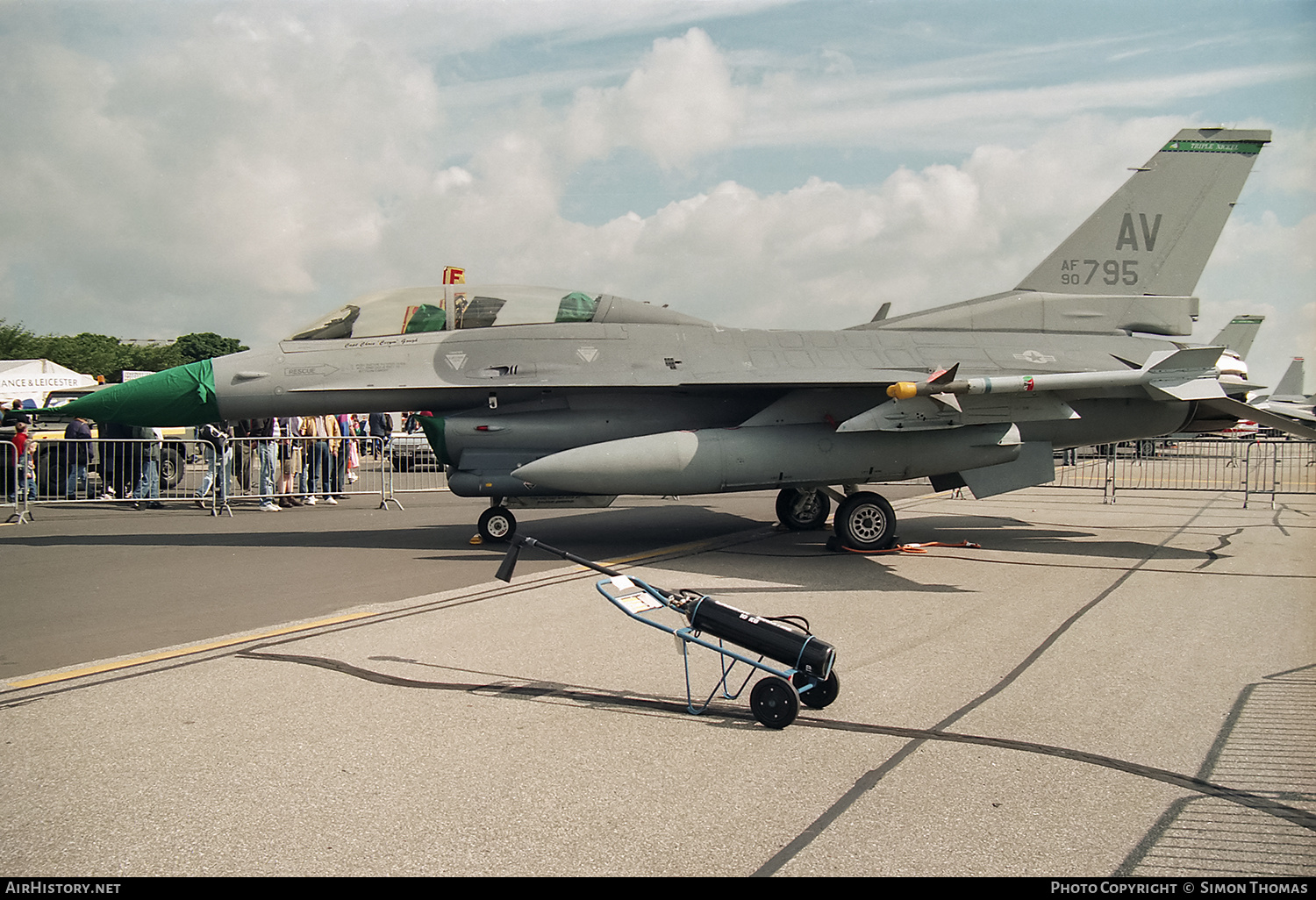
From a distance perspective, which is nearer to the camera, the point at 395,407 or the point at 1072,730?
the point at 1072,730

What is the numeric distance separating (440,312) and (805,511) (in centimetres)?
539

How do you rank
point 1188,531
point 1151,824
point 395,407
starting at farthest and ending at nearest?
point 1188,531 < point 395,407 < point 1151,824

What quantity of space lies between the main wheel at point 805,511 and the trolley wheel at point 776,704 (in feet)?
25.6

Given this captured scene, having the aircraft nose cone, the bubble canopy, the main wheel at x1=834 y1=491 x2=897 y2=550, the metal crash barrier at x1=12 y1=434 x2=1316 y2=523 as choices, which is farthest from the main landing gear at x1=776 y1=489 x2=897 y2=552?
the metal crash barrier at x1=12 y1=434 x2=1316 y2=523

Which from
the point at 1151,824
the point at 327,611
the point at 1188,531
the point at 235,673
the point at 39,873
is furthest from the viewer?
the point at 1188,531

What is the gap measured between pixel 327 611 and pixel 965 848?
5.10 meters

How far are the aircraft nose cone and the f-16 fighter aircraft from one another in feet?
0.07

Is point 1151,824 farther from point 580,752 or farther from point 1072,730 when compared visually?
point 580,752

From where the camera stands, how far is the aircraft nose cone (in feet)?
32.3

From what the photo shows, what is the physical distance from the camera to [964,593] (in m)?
7.33

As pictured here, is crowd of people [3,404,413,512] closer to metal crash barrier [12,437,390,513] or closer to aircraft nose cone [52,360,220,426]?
metal crash barrier [12,437,390,513]

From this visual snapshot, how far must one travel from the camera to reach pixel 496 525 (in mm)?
10273

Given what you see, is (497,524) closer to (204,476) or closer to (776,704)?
(776,704)

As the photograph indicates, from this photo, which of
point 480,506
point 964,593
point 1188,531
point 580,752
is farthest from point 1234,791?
point 480,506
